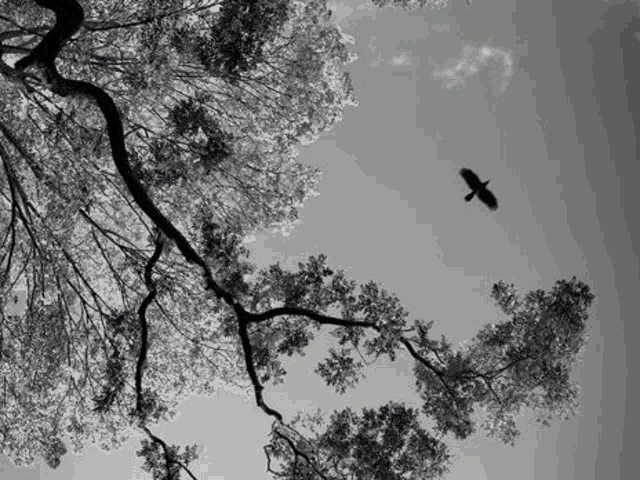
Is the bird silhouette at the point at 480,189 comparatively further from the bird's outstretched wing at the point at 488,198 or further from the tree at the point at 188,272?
the tree at the point at 188,272

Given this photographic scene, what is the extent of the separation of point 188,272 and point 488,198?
9.34 meters

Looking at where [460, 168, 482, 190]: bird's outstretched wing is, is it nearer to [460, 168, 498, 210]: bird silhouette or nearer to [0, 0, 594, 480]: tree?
[460, 168, 498, 210]: bird silhouette

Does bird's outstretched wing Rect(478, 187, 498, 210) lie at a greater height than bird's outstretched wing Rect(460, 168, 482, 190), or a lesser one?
lesser

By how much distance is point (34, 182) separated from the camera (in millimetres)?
14312

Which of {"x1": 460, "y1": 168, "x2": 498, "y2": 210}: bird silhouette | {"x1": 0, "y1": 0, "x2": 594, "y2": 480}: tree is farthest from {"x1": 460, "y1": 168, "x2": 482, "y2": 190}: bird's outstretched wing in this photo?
{"x1": 0, "y1": 0, "x2": 594, "y2": 480}: tree

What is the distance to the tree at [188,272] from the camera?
8.25 m

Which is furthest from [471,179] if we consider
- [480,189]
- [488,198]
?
[488,198]

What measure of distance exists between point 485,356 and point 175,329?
830 centimetres

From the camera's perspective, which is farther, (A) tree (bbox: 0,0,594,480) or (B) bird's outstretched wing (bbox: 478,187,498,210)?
(A) tree (bbox: 0,0,594,480)

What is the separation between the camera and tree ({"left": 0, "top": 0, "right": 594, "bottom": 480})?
27.1 feet

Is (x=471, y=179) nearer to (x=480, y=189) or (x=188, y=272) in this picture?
(x=480, y=189)

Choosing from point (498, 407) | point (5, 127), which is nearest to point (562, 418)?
point (498, 407)

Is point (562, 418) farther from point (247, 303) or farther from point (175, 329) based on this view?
point (175, 329)

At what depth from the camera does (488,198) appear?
630 centimetres
